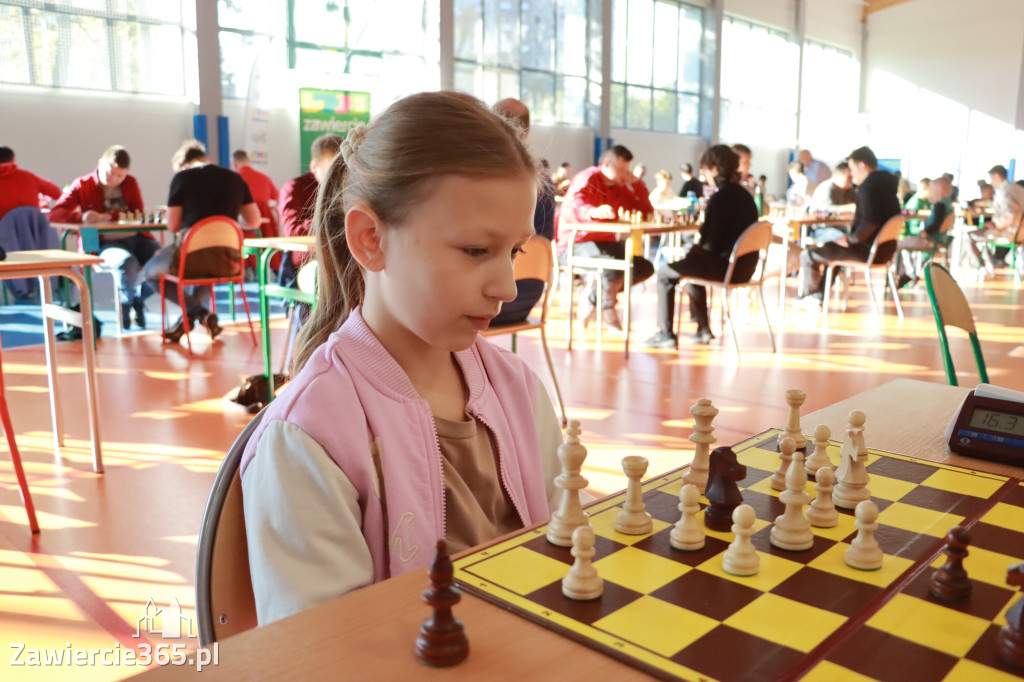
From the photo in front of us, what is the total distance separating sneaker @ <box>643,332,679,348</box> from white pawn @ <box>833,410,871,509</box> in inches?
178

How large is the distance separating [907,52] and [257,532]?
845 inches

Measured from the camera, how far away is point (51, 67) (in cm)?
852

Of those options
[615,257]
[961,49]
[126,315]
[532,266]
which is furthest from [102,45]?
[961,49]

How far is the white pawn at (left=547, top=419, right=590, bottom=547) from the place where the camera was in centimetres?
80

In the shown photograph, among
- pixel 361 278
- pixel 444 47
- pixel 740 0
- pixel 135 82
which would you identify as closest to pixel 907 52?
pixel 740 0

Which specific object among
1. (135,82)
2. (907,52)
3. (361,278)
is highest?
(907,52)

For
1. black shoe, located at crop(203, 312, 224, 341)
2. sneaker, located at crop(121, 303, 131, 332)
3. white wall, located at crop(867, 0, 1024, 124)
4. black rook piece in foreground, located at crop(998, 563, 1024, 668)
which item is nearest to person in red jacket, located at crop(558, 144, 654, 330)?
black shoe, located at crop(203, 312, 224, 341)

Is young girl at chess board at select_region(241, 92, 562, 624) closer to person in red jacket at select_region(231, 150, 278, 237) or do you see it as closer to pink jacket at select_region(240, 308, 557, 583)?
pink jacket at select_region(240, 308, 557, 583)

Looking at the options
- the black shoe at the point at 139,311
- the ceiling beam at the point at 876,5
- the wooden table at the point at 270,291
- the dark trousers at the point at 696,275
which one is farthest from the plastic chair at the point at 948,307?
the ceiling beam at the point at 876,5

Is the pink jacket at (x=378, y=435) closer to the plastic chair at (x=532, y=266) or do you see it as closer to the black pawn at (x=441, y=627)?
the black pawn at (x=441, y=627)

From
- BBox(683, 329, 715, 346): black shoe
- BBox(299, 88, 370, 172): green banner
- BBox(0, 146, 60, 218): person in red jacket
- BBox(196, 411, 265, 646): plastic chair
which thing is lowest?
BBox(683, 329, 715, 346): black shoe

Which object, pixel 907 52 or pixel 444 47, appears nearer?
pixel 444 47

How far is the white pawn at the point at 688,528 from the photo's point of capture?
0.79 metres

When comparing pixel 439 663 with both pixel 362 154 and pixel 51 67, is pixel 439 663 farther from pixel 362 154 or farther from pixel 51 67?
pixel 51 67
